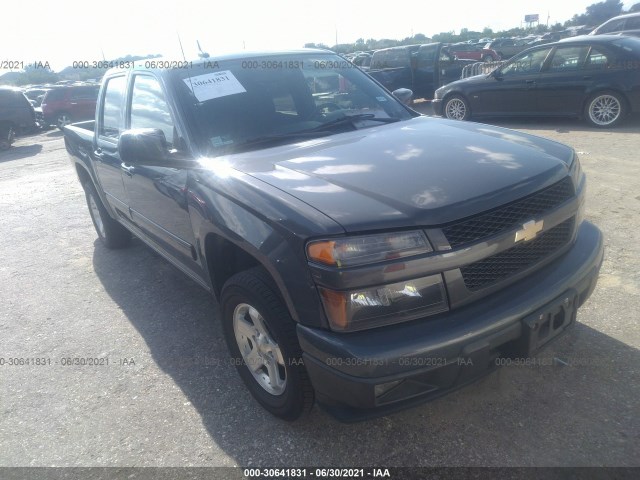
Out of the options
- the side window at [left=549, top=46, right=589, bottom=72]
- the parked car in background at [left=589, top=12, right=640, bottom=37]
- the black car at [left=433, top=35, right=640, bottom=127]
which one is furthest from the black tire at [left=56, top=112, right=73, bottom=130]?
the parked car in background at [left=589, top=12, right=640, bottom=37]

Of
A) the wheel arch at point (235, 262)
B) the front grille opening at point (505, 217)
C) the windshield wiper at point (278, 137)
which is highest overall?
the windshield wiper at point (278, 137)

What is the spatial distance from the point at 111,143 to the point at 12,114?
1366 cm

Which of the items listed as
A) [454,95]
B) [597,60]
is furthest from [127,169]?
[454,95]

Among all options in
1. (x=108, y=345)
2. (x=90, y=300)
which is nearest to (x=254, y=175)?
(x=108, y=345)

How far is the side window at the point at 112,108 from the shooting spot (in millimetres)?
4235

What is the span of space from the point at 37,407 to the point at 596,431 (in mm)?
3114

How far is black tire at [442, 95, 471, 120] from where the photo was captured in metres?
10.5

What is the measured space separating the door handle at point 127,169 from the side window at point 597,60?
322 inches

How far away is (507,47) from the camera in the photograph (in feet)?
99.2

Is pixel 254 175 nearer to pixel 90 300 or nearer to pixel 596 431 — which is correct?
pixel 596 431

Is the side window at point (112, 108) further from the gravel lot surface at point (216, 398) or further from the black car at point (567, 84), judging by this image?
the black car at point (567, 84)

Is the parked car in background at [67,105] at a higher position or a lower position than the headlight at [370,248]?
lower

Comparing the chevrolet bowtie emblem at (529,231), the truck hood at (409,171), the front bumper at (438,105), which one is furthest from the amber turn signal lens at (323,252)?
the front bumper at (438,105)

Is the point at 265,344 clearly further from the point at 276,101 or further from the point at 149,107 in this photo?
the point at 149,107
